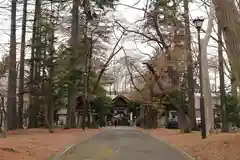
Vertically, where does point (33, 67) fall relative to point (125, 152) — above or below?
above

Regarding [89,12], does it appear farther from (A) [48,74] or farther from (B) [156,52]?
(B) [156,52]

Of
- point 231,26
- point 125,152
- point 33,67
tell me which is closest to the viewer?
point 231,26

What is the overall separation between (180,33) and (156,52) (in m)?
9.45

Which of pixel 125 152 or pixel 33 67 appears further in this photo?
pixel 33 67

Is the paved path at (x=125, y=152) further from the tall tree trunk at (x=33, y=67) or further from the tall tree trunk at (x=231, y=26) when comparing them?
the tall tree trunk at (x=33, y=67)

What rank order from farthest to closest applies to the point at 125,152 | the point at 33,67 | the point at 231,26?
the point at 33,67 → the point at 125,152 → the point at 231,26

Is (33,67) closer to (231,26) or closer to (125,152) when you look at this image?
(125,152)

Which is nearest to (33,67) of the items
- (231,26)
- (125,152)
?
(125,152)

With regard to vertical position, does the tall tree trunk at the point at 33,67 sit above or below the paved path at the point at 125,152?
above

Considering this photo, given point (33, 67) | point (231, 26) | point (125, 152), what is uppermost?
point (33, 67)

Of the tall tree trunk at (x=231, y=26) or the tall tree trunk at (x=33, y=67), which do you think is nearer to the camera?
the tall tree trunk at (x=231, y=26)

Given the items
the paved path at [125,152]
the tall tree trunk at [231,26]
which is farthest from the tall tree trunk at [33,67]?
the tall tree trunk at [231,26]

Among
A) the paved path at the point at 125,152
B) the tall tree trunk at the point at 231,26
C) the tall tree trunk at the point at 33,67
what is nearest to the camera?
the tall tree trunk at the point at 231,26

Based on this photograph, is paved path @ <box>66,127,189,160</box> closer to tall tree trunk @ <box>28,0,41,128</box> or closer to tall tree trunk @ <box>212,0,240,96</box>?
tall tree trunk @ <box>212,0,240,96</box>
